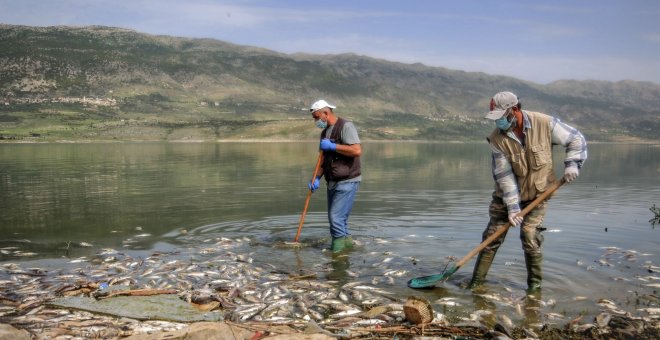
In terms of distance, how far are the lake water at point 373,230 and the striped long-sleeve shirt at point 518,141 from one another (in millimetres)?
1852

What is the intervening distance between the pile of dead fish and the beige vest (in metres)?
2.28

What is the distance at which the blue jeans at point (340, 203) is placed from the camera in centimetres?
1305

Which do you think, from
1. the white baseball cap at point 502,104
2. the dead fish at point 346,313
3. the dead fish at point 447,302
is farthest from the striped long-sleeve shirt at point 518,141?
the dead fish at point 346,313

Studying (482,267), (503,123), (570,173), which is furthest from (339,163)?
(570,173)

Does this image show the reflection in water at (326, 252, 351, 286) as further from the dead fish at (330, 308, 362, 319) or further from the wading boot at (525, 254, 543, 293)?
the wading boot at (525, 254, 543, 293)

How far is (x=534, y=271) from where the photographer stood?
10.0 meters

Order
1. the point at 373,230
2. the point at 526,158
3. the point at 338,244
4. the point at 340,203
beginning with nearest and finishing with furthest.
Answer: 1. the point at 526,158
2. the point at 340,203
3. the point at 338,244
4. the point at 373,230

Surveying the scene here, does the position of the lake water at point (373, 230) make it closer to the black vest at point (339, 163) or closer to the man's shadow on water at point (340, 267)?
the man's shadow on water at point (340, 267)

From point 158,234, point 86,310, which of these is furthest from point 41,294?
point 158,234

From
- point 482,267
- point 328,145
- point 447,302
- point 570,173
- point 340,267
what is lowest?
point 340,267

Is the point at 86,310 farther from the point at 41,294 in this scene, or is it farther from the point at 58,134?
the point at 58,134

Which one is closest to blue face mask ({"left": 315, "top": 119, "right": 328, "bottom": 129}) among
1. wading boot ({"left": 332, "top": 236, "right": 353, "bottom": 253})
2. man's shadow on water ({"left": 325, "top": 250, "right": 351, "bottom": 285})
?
wading boot ({"left": 332, "top": 236, "right": 353, "bottom": 253})

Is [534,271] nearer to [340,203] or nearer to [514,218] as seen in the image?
[514,218]

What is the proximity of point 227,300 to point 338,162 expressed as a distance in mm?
4828
